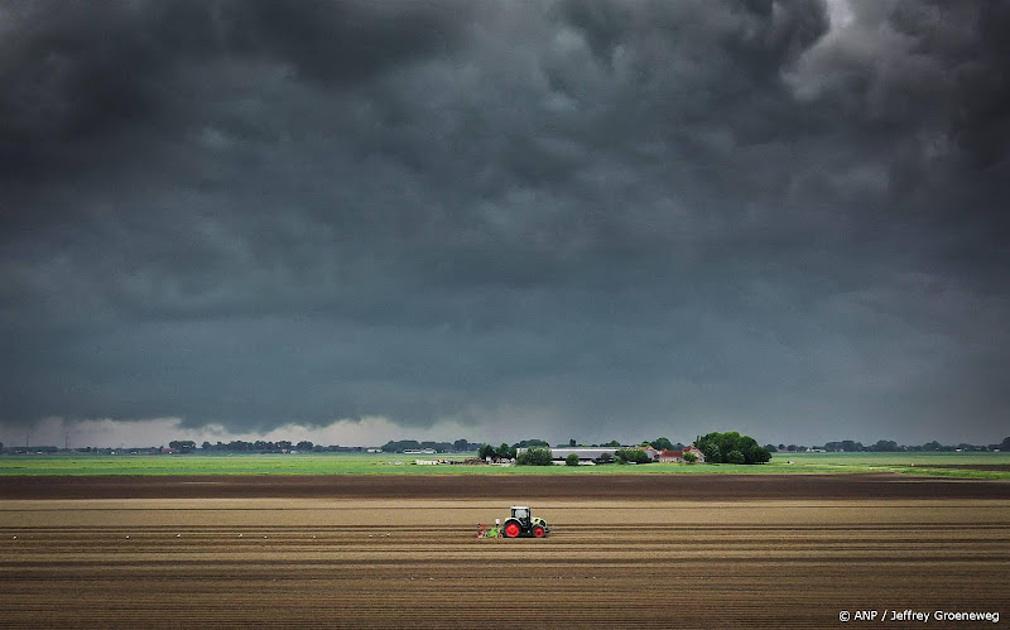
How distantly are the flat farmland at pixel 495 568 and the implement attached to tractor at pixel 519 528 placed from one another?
0.97 metres

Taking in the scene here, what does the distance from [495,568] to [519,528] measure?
31.0 feet

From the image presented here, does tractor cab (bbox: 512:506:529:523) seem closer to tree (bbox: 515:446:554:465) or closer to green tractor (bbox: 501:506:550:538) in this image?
green tractor (bbox: 501:506:550:538)

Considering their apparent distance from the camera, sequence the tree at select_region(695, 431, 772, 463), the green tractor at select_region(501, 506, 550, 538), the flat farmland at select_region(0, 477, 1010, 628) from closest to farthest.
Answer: the flat farmland at select_region(0, 477, 1010, 628) < the green tractor at select_region(501, 506, 550, 538) < the tree at select_region(695, 431, 772, 463)

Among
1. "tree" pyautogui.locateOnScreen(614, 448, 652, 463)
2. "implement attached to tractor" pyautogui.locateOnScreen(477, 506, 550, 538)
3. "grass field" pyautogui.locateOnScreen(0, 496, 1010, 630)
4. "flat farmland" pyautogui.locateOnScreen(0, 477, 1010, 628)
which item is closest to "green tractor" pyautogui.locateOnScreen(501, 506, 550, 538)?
"implement attached to tractor" pyautogui.locateOnScreen(477, 506, 550, 538)

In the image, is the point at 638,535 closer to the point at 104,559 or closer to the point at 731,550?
the point at 731,550

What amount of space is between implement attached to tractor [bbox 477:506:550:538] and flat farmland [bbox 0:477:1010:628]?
965 millimetres

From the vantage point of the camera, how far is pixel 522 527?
1721 inches

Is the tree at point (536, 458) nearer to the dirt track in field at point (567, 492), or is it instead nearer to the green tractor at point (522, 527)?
the dirt track in field at point (567, 492)

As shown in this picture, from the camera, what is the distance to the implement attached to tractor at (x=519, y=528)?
43.4 meters

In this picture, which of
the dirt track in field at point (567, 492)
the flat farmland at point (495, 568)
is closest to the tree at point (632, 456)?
the dirt track in field at point (567, 492)

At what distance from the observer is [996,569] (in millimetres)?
33469

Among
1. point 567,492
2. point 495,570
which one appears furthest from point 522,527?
point 567,492

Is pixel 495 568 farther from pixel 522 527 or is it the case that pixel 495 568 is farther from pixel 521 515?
pixel 521 515

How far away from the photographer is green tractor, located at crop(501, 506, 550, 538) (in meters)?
43.3
